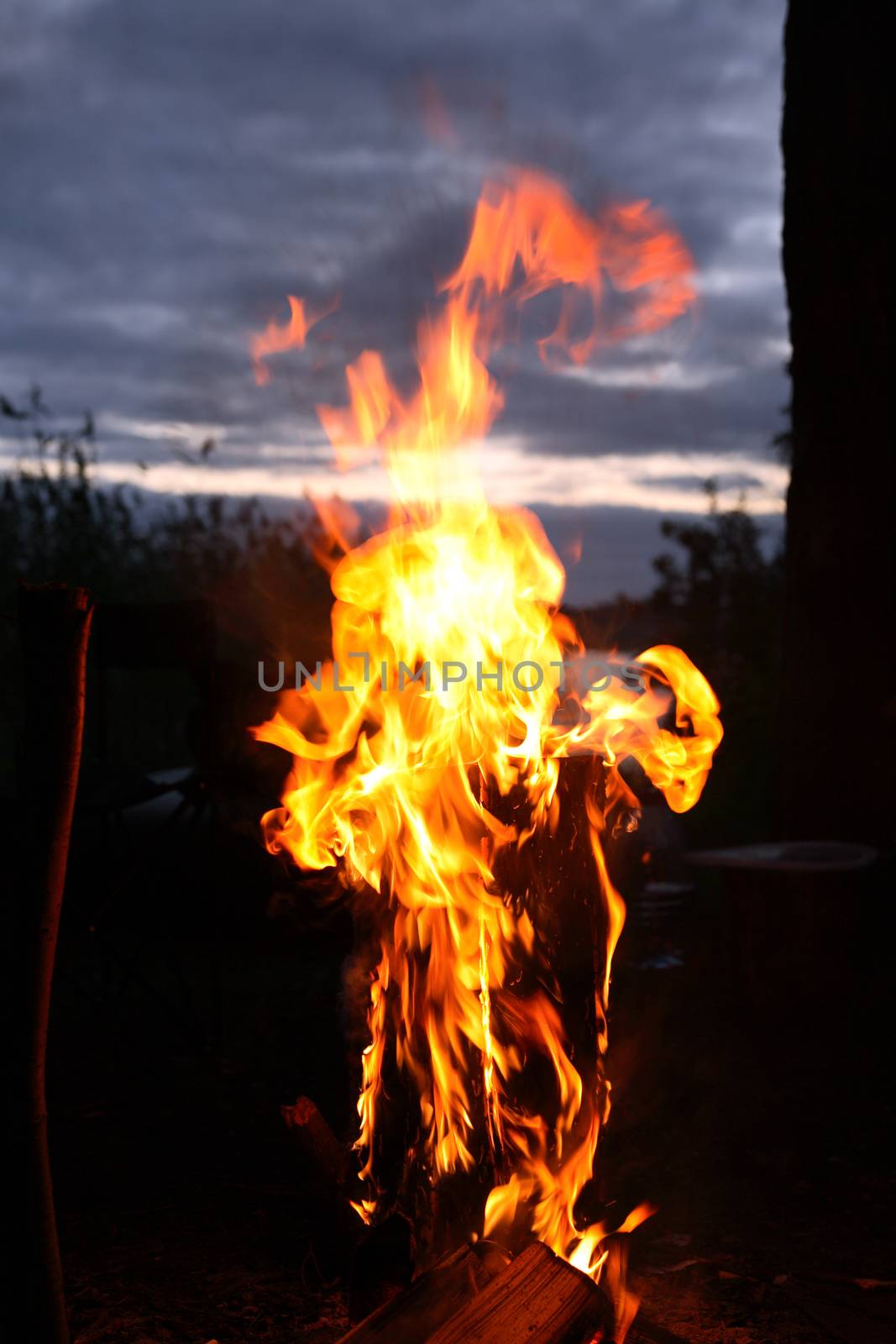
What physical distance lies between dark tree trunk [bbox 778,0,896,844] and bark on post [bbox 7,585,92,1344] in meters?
4.36

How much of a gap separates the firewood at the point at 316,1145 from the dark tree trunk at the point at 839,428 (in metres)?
3.59

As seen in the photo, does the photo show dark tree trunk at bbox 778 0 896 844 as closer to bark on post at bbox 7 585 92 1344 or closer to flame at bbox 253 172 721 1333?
flame at bbox 253 172 721 1333

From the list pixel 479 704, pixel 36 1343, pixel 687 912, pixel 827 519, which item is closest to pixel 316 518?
pixel 687 912

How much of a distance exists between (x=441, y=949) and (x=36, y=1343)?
1.36 metres

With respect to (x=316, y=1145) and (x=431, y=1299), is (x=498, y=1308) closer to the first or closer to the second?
(x=431, y=1299)

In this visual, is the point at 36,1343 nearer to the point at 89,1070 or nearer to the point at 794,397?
the point at 89,1070

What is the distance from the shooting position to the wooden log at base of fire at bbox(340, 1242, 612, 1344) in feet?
7.85

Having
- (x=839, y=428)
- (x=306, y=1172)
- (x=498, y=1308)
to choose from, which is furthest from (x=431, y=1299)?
(x=839, y=428)

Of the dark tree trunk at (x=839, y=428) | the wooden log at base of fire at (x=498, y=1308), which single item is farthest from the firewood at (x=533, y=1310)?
the dark tree trunk at (x=839, y=428)

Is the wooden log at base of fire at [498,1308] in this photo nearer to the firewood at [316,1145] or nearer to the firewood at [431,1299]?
the firewood at [431,1299]

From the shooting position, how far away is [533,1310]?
8.08ft

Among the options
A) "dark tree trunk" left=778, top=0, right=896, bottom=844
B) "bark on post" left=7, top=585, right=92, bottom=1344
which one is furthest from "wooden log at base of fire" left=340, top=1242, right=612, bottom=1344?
"dark tree trunk" left=778, top=0, right=896, bottom=844

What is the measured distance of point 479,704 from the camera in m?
3.40

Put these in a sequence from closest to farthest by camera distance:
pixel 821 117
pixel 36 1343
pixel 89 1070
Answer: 1. pixel 36 1343
2. pixel 89 1070
3. pixel 821 117
